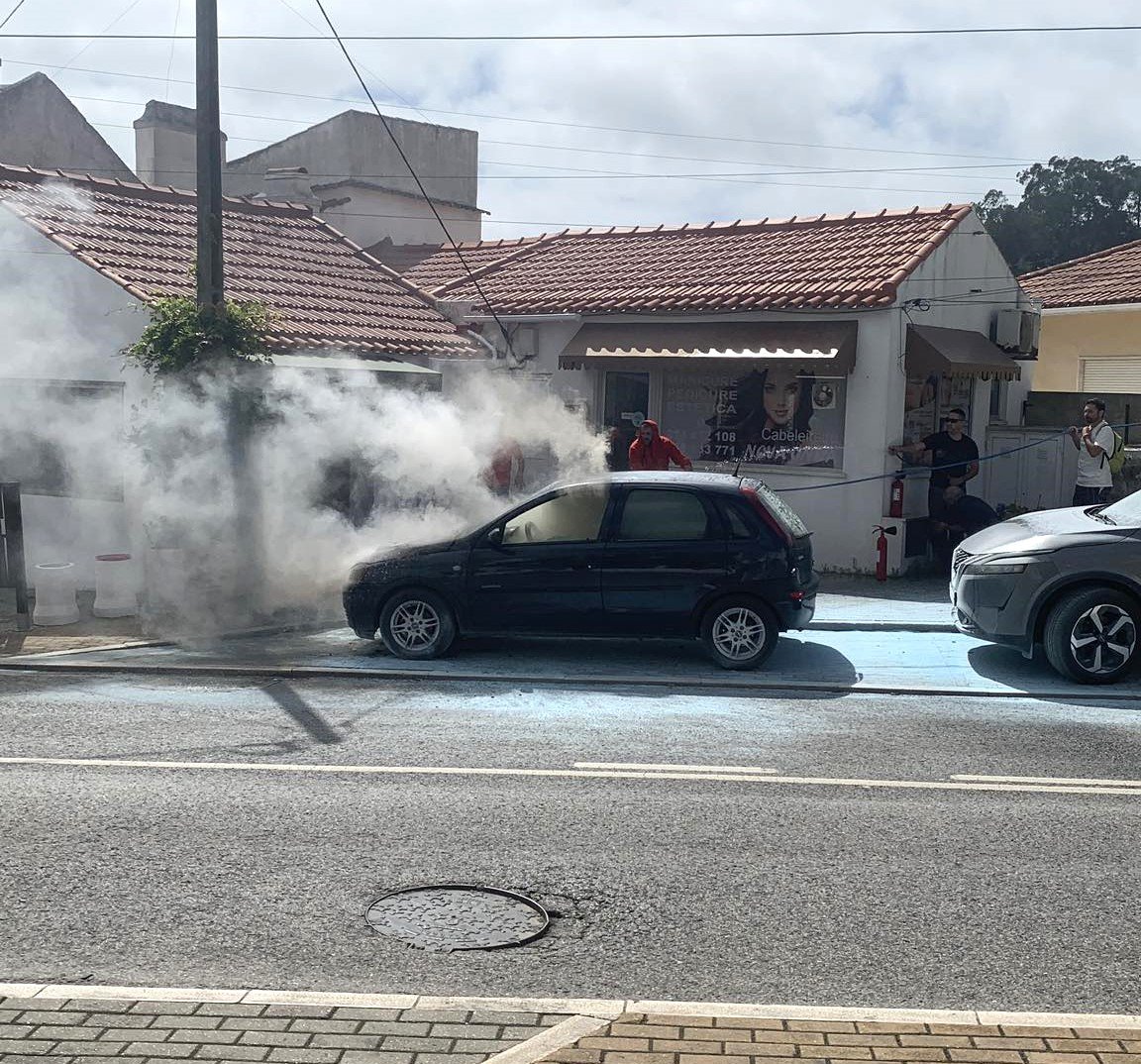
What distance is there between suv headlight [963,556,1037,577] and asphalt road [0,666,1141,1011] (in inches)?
49.5

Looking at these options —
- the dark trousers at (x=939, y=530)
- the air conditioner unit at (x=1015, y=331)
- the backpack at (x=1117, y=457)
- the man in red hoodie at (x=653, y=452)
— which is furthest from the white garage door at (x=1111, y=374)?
the man in red hoodie at (x=653, y=452)

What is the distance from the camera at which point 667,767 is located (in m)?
7.84

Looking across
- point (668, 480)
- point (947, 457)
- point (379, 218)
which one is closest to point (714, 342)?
point (947, 457)

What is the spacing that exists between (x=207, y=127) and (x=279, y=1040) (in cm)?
1054

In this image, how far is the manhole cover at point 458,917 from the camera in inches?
207

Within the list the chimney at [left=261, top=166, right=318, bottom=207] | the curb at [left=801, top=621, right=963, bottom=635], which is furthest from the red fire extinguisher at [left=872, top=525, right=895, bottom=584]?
the chimney at [left=261, top=166, right=318, bottom=207]

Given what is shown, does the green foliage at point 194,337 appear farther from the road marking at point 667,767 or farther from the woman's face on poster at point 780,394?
the road marking at point 667,767

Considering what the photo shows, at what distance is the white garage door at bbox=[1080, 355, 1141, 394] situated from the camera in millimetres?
23656

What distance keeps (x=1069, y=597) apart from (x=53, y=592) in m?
9.32

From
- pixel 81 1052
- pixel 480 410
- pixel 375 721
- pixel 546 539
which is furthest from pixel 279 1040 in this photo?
pixel 480 410

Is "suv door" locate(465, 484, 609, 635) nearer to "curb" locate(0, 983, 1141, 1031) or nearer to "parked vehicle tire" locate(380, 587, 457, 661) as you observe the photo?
"parked vehicle tire" locate(380, 587, 457, 661)

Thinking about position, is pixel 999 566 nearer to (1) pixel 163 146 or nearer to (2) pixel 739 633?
(2) pixel 739 633

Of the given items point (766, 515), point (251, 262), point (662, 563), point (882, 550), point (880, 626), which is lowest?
point (880, 626)

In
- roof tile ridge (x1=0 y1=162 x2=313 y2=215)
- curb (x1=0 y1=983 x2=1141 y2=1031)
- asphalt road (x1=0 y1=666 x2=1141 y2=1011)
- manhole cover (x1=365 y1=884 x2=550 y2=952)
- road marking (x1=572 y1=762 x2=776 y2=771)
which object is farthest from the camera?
roof tile ridge (x1=0 y1=162 x2=313 y2=215)
